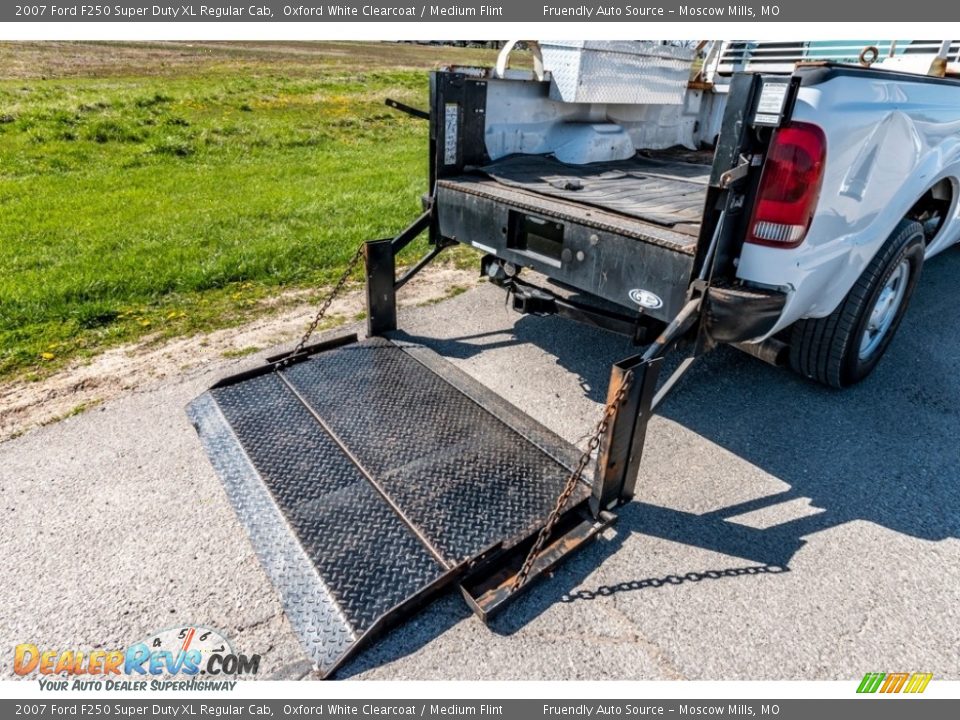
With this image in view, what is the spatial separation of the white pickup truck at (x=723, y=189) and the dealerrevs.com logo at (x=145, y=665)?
226 cm

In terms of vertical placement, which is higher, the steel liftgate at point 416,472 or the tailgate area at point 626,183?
the tailgate area at point 626,183

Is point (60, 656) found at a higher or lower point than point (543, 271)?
lower

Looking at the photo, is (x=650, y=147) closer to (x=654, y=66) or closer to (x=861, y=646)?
(x=654, y=66)

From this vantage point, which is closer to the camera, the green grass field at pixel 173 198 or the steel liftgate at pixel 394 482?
the steel liftgate at pixel 394 482

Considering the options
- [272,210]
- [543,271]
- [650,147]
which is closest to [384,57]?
[272,210]

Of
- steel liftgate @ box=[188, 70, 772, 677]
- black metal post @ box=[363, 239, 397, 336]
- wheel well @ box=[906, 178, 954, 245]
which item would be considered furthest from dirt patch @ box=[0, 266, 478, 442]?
wheel well @ box=[906, 178, 954, 245]

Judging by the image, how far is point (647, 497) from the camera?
2.92 m

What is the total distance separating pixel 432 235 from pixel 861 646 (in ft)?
10.7

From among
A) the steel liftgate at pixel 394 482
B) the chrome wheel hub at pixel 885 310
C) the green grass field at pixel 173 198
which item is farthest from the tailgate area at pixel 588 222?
the green grass field at pixel 173 198

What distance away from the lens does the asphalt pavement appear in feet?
7.10

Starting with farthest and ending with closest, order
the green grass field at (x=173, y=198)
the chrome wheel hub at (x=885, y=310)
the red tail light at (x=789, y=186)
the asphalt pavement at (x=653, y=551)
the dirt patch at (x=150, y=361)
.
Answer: the green grass field at (x=173, y=198)
the chrome wheel hub at (x=885, y=310)
the dirt patch at (x=150, y=361)
the red tail light at (x=789, y=186)
the asphalt pavement at (x=653, y=551)

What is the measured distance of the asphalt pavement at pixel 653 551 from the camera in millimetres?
2164

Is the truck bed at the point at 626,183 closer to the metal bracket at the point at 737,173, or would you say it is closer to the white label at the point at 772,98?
the metal bracket at the point at 737,173

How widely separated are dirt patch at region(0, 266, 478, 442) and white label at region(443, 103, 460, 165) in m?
1.34
